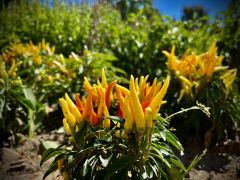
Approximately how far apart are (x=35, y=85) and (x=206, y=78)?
6.64ft

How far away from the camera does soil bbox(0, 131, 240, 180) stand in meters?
2.66

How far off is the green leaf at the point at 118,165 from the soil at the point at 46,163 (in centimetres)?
97

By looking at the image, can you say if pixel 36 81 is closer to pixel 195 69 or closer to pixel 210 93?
pixel 195 69

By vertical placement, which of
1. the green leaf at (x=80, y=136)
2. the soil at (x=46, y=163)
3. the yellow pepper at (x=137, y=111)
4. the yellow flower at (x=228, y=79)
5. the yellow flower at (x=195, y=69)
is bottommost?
the soil at (x=46, y=163)

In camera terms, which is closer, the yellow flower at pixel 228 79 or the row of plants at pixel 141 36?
the yellow flower at pixel 228 79

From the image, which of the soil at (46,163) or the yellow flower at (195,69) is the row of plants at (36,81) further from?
the yellow flower at (195,69)

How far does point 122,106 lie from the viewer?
168 centimetres

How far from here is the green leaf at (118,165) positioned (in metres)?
1.56

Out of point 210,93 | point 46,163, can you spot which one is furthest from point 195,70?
point 46,163

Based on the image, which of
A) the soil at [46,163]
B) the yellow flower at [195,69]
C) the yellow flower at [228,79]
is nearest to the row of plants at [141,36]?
the yellow flower at [195,69]

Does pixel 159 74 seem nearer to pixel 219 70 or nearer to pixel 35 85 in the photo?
pixel 219 70

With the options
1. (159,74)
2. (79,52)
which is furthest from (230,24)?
(79,52)

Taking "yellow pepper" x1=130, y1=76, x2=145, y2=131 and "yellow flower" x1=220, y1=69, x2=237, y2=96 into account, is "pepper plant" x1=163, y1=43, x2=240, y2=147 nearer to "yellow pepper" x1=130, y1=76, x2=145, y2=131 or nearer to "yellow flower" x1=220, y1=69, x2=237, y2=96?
"yellow flower" x1=220, y1=69, x2=237, y2=96

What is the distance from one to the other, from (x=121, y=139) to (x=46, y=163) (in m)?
1.23
